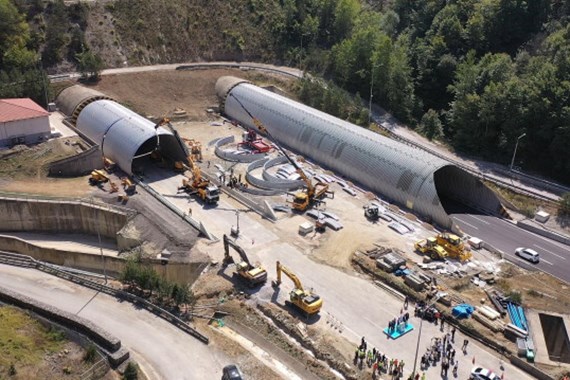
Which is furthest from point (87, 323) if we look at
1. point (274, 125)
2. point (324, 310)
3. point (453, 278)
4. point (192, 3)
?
point (192, 3)

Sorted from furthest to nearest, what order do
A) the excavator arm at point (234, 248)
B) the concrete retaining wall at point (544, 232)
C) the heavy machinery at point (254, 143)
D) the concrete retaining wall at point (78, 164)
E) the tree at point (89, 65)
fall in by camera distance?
the tree at point (89, 65) → the heavy machinery at point (254, 143) → the concrete retaining wall at point (78, 164) → the concrete retaining wall at point (544, 232) → the excavator arm at point (234, 248)

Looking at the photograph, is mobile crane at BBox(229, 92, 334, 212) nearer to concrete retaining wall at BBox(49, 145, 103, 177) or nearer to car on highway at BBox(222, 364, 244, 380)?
concrete retaining wall at BBox(49, 145, 103, 177)

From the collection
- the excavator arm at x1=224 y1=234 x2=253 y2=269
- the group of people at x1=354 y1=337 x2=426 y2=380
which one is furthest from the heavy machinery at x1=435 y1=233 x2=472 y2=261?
the excavator arm at x1=224 y1=234 x2=253 y2=269

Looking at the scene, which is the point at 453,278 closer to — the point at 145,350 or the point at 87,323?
the point at 145,350

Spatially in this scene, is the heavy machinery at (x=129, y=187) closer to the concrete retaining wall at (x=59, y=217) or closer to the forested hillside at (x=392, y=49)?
the concrete retaining wall at (x=59, y=217)

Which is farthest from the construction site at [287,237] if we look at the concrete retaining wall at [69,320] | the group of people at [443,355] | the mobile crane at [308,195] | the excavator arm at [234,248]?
Answer: the concrete retaining wall at [69,320]
